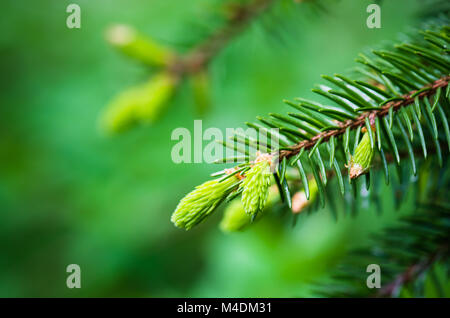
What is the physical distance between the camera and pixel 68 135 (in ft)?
4.64

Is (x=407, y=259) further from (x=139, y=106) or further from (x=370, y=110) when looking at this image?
(x=139, y=106)

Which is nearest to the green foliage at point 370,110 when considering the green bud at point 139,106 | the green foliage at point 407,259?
the green foliage at point 407,259

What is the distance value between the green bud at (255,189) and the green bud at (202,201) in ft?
0.10

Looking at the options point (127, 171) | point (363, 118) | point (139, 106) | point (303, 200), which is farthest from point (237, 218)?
point (127, 171)

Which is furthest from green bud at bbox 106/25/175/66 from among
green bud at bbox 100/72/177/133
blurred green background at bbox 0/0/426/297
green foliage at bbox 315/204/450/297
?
green foliage at bbox 315/204/450/297

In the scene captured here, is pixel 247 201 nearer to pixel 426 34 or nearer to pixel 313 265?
pixel 426 34

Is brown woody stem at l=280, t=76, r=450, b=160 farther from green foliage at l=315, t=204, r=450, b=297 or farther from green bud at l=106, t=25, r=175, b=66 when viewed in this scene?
green bud at l=106, t=25, r=175, b=66

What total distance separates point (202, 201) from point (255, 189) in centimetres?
6

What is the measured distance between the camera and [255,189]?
0.39 m

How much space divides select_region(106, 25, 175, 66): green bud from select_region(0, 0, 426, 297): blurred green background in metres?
0.33

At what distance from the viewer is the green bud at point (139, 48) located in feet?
2.89

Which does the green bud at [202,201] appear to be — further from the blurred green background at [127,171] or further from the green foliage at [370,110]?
the blurred green background at [127,171]
